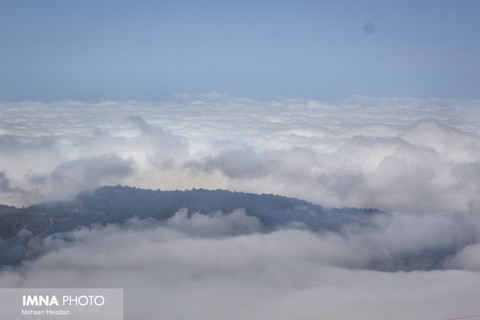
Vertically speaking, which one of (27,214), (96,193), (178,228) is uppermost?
(96,193)

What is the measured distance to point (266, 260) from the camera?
6438 centimetres

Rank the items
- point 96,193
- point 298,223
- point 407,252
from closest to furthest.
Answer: point 407,252
point 298,223
point 96,193

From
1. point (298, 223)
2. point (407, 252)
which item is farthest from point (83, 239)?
point (407, 252)

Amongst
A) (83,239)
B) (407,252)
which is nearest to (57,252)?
(83,239)

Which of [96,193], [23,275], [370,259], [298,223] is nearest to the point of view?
[23,275]

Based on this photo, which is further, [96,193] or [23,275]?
[96,193]

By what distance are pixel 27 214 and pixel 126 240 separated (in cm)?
3674

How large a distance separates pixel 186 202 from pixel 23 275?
69.8m

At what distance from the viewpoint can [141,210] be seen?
4471 inches

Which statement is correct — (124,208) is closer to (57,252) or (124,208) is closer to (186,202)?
(186,202)

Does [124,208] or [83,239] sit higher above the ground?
[124,208]

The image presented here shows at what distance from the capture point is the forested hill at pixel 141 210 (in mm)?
92312

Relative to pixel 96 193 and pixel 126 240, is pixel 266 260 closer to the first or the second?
pixel 126 240

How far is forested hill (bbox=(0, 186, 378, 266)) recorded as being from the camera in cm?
9231
